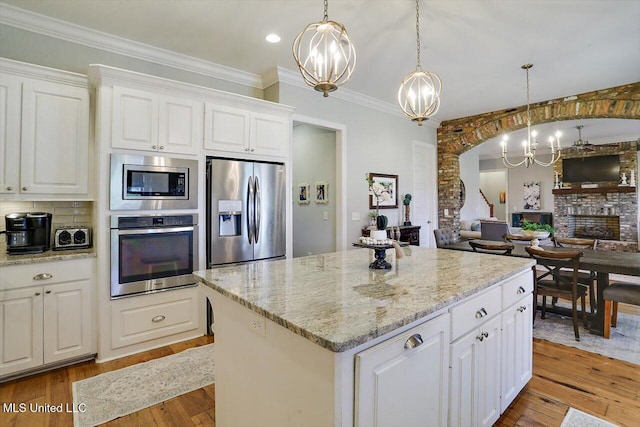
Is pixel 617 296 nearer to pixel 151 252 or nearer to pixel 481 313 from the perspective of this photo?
pixel 481 313

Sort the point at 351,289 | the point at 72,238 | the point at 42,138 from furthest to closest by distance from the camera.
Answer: the point at 72,238
the point at 42,138
the point at 351,289

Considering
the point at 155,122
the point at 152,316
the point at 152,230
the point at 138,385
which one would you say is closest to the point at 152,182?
the point at 152,230

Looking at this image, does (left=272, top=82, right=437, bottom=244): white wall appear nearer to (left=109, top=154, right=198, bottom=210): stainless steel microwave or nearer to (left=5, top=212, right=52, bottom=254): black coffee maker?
(left=109, top=154, right=198, bottom=210): stainless steel microwave

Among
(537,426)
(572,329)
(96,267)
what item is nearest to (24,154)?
(96,267)

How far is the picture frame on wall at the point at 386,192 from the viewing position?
492 centimetres

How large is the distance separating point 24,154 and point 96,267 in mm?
1020

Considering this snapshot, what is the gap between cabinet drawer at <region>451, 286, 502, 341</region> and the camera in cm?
147

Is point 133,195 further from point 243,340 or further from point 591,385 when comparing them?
point 591,385

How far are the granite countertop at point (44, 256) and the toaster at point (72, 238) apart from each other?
0.25 feet

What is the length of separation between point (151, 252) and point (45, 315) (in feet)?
2.75

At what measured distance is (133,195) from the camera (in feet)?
8.98

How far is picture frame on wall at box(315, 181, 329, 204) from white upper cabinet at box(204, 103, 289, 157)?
4.26ft

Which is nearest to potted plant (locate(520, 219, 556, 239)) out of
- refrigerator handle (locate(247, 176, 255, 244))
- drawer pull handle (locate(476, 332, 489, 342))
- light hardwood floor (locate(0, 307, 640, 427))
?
light hardwood floor (locate(0, 307, 640, 427))

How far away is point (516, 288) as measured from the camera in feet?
6.72
